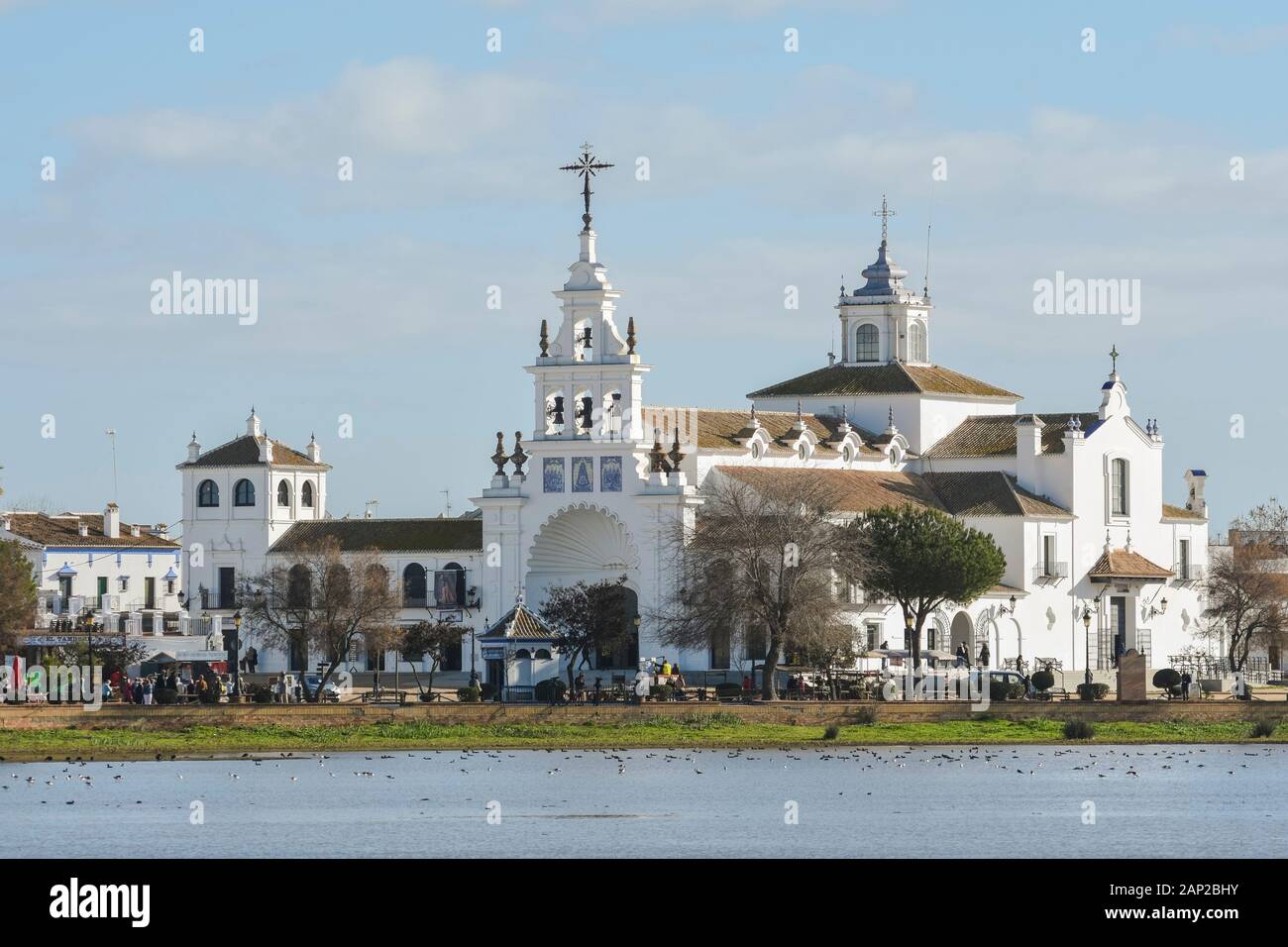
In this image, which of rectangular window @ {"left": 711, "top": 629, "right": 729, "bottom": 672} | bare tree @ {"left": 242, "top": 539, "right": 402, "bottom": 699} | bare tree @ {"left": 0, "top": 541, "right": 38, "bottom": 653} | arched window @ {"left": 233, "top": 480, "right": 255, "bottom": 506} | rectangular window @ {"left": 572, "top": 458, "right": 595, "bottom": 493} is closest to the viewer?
bare tree @ {"left": 0, "top": 541, "right": 38, "bottom": 653}

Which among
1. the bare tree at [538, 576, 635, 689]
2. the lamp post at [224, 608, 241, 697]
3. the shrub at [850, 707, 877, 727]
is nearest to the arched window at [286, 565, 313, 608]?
the lamp post at [224, 608, 241, 697]

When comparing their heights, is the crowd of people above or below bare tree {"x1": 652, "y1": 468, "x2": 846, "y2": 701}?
below

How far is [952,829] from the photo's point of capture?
5147cm

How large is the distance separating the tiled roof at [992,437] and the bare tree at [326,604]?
66.6 feet

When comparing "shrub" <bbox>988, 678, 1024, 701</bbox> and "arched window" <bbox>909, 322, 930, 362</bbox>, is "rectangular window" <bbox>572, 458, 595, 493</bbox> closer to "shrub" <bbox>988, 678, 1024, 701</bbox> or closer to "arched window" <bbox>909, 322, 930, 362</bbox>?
"shrub" <bbox>988, 678, 1024, 701</bbox>

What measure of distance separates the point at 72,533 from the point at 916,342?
111ft

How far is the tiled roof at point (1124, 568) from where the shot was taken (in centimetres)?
9425

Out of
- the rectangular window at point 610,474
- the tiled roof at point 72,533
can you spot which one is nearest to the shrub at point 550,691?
the rectangular window at point 610,474

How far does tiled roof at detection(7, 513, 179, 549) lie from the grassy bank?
42.4 meters

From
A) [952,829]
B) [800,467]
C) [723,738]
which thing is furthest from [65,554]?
[952,829]

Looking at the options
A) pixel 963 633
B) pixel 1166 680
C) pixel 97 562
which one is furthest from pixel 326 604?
pixel 97 562

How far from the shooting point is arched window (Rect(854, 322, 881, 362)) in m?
102

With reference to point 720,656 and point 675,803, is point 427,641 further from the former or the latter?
point 675,803
